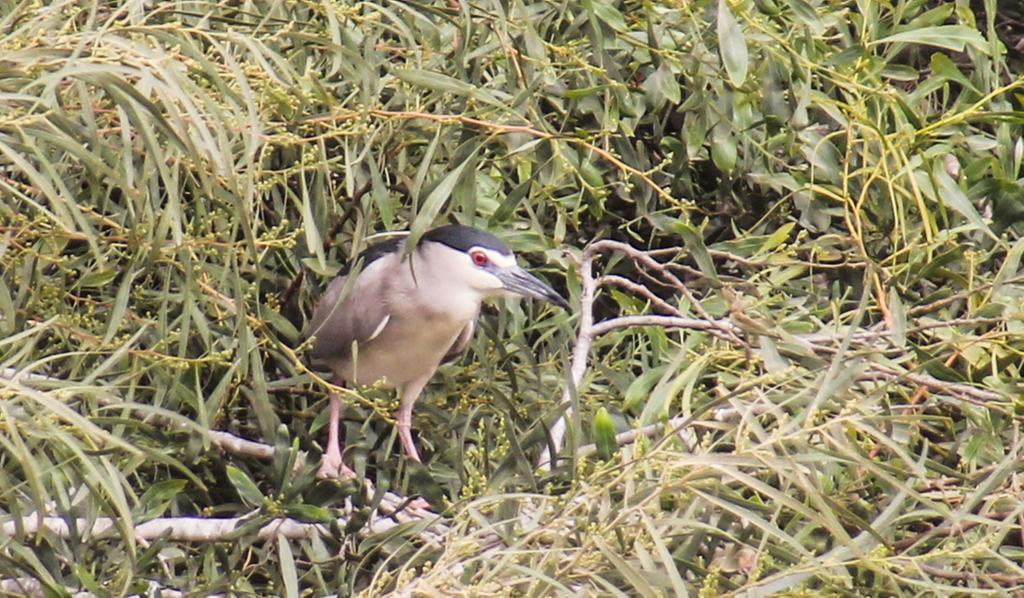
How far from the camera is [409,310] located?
3650mm

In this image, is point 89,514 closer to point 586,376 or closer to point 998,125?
point 586,376

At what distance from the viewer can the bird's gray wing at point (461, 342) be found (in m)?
3.58

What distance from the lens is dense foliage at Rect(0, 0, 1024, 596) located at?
6.33ft

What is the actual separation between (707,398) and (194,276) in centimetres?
74

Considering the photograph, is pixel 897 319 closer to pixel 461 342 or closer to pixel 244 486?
pixel 244 486

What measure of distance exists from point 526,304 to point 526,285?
1.14 feet

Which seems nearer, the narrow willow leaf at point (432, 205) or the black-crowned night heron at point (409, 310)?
the narrow willow leaf at point (432, 205)

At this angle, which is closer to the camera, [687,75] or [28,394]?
[28,394]

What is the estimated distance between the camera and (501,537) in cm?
202

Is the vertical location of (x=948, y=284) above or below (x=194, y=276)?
A: below

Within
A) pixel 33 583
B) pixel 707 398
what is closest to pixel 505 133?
pixel 707 398

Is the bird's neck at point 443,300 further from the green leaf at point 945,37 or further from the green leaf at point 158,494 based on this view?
the green leaf at point 158,494

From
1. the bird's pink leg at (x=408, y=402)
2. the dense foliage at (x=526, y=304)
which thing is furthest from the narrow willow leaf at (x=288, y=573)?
the bird's pink leg at (x=408, y=402)

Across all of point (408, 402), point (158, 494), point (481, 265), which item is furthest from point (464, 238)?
point (158, 494)
